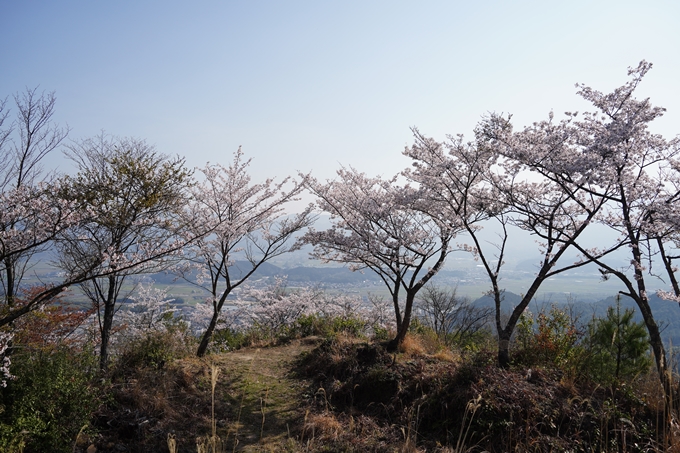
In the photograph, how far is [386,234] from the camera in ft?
26.4

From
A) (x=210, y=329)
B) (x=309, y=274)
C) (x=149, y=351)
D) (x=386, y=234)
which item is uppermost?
(x=309, y=274)

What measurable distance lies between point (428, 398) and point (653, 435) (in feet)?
8.27

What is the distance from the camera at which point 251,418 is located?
214 inches

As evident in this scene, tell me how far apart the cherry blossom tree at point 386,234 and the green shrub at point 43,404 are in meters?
5.30

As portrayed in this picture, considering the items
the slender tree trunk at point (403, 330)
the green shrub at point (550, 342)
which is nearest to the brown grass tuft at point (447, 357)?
the slender tree trunk at point (403, 330)

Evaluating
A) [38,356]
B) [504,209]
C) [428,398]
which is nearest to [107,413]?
[38,356]

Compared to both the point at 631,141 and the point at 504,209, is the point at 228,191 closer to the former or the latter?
the point at 504,209

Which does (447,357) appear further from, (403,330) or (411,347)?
(403,330)

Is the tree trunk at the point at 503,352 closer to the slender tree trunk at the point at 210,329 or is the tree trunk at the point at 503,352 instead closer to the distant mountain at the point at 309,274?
the slender tree trunk at the point at 210,329

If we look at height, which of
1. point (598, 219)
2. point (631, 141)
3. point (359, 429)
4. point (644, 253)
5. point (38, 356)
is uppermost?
point (631, 141)

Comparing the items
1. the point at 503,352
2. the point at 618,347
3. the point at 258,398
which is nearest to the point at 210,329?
the point at 258,398

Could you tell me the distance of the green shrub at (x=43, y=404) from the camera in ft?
11.5

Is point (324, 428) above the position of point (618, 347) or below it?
below

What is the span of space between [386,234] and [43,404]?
612 cm
